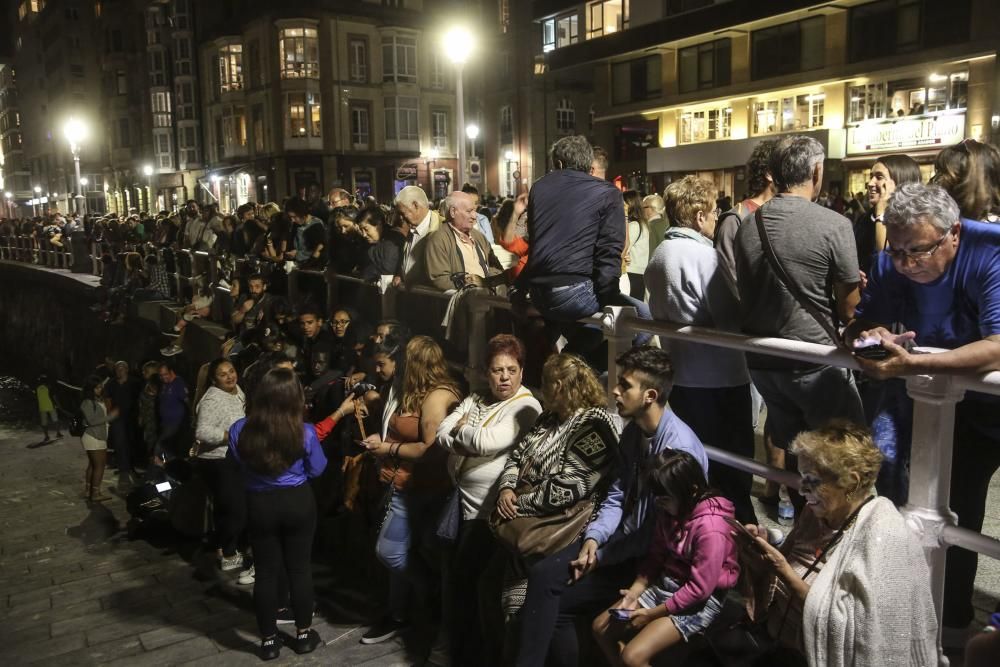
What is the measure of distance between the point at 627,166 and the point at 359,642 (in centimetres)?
3410

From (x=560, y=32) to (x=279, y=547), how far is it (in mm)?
39223

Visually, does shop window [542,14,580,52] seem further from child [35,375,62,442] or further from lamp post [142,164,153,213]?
lamp post [142,164,153,213]

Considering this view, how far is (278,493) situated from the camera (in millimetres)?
5254

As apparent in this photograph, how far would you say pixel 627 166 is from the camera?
37500 mm

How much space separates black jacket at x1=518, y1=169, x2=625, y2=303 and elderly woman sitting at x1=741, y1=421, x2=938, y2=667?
1.98 metres

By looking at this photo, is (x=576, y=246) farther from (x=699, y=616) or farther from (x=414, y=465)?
(x=699, y=616)

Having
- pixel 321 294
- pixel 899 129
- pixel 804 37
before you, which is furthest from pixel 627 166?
pixel 321 294

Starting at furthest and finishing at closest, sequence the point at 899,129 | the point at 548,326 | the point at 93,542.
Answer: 1. the point at 899,129
2. the point at 93,542
3. the point at 548,326

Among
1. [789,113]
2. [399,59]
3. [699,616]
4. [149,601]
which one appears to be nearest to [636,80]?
[789,113]

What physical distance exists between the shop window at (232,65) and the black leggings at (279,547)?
159ft

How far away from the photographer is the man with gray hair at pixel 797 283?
3.59 metres

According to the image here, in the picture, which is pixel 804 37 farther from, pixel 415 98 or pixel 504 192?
pixel 415 98

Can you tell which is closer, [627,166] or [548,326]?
[548,326]

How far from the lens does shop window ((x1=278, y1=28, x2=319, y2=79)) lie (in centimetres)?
4534
